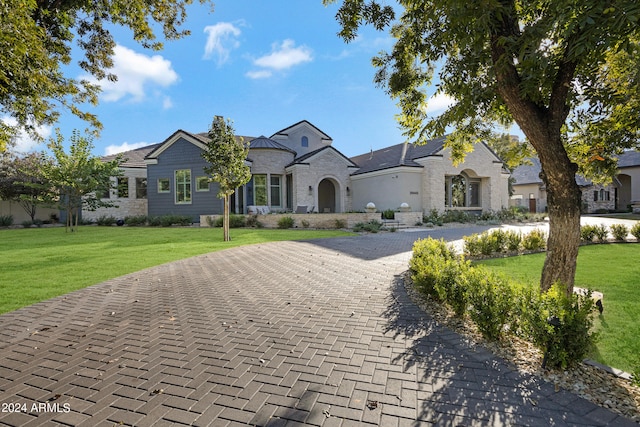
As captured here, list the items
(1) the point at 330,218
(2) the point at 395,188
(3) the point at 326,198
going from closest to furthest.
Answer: (1) the point at 330,218 < (2) the point at 395,188 < (3) the point at 326,198

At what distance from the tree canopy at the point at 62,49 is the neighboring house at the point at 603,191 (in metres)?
34.8

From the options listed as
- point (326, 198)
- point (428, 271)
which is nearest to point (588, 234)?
point (428, 271)

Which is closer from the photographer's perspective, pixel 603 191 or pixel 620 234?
pixel 620 234

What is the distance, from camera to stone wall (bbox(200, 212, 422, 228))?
20.0 metres

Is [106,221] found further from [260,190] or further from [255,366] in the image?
[255,366]

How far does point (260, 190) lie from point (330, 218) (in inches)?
290

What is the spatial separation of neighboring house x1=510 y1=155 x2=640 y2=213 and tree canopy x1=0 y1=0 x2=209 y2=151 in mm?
34753

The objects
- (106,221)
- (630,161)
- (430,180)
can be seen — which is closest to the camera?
(430,180)

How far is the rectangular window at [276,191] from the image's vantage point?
25.5m

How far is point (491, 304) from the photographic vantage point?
4.22 metres

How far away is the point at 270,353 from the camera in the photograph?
3867 mm

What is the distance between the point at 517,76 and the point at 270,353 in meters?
5.38

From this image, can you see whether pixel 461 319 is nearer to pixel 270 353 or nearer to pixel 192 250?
pixel 270 353

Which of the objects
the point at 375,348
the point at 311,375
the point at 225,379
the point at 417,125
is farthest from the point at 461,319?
the point at 417,125
